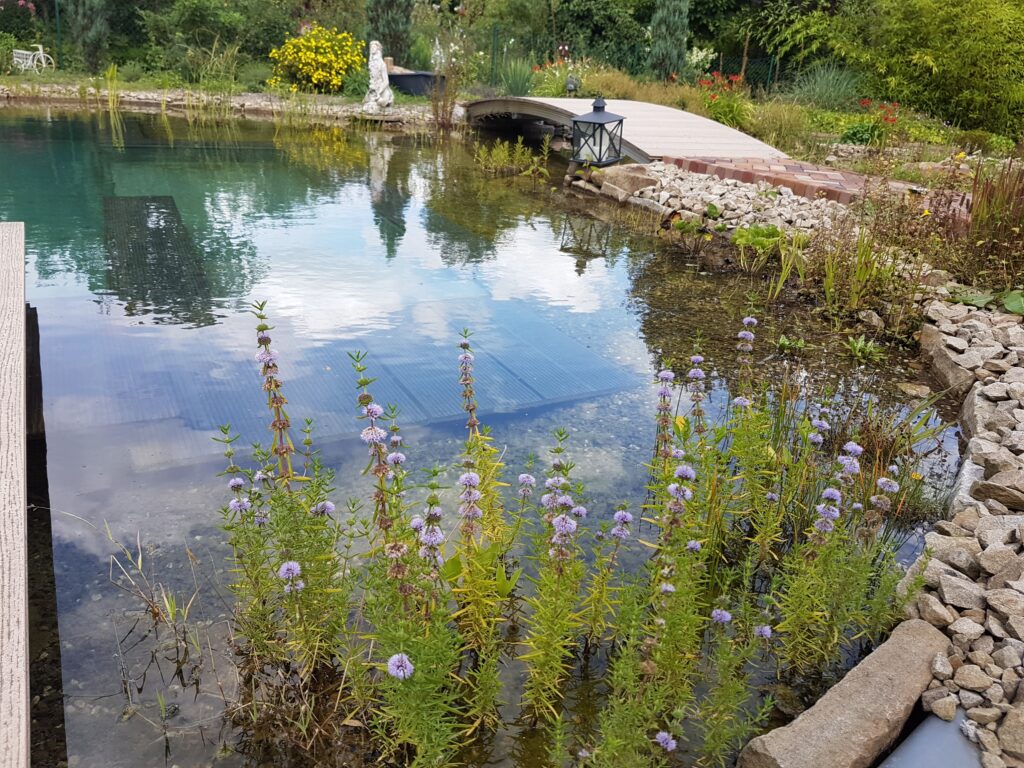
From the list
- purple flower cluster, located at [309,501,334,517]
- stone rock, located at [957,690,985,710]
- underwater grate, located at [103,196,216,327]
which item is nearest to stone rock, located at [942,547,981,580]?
stone rock, located at [957,690,985,710]

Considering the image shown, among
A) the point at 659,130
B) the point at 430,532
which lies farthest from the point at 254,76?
the point at 430,532

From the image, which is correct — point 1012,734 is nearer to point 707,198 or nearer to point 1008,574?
point 1008,574

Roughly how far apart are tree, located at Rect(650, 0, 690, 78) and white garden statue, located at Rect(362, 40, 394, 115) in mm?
5750

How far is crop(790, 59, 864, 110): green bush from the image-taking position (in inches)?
572

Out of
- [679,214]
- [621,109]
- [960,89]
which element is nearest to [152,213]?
[679,214]

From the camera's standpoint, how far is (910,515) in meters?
3.69

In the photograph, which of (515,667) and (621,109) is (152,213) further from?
(621,109)

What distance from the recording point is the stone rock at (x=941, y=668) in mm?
2520

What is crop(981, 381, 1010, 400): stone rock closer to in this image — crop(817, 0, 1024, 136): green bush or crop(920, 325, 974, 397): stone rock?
crop(920, 325, 974, 397): stone rock

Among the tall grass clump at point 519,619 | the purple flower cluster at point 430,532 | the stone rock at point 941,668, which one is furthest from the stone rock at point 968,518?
the purple flower cluster at point 430,532

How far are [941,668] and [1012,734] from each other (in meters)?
0.29

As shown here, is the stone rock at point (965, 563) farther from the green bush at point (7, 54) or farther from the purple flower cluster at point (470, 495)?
the green bush at point (7, 54)

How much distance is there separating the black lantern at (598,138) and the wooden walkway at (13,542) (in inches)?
283

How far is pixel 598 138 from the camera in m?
10.1
